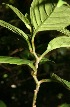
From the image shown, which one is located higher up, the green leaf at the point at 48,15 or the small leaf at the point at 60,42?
the green leaf at the point at 48,15

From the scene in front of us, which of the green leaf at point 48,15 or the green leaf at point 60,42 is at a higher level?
the green leaf at point 48,15

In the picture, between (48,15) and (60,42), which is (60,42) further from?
(48,15)

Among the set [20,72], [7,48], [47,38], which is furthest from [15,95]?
[47,38]

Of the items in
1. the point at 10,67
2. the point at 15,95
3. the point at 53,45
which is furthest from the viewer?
the point at 15,95

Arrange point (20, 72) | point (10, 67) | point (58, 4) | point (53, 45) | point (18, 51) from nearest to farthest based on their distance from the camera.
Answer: point (58, 4) → point (53, 45) → point (18, 51) → point (10, 67) → point (20, 72)

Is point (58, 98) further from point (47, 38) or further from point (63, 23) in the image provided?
point (63, 23)

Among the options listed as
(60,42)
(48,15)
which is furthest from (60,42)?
(48,15)

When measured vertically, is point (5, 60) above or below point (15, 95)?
above

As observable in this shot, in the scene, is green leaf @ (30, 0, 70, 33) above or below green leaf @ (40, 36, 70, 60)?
above
